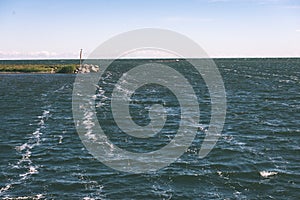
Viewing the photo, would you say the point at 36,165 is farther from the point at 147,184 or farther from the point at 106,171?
the point at 147,184

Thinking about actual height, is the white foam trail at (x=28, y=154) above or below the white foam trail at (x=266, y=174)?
below

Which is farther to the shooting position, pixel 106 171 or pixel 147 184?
pixel 106 171

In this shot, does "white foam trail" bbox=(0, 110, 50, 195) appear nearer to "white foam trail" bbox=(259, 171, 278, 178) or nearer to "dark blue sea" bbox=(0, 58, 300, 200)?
"dark blue sea" bbox=(0, 58, 300, 200)

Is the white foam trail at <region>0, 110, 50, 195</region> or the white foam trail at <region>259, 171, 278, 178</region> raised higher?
the white foam trail at <region>259, 171, 278, 178</region>

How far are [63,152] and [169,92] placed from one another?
50192mm

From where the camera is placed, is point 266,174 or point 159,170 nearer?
point 266,174

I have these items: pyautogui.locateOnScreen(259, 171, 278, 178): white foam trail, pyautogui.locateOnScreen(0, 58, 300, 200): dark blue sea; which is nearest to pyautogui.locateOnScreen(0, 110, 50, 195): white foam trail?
pyautogui.locateOnScreen(0, 58, 300, 200): dark blue sea

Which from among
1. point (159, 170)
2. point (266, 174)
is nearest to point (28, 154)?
point (159, 170)

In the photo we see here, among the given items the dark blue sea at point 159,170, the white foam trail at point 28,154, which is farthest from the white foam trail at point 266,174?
the white foam trail at point 28,154

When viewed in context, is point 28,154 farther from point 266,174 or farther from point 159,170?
point 266,174

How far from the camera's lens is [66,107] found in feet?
208

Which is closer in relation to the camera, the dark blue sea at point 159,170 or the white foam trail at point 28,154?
the dark blue sea at point 159,170

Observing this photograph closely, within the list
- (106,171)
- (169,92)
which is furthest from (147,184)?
(169,92)

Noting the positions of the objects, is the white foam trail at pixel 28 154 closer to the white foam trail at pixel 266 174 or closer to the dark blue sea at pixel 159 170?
the dark blue sea at pixel 159 170
